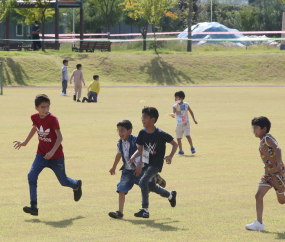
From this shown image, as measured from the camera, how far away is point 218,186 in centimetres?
790

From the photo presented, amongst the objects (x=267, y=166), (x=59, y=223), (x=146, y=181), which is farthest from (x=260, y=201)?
(x=59, y=223)

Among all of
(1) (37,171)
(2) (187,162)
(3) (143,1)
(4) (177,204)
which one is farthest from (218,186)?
(3) (143,1)

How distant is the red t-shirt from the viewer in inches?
248

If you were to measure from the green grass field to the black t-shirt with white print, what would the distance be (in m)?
0.72

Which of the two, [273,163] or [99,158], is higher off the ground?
[273,163]

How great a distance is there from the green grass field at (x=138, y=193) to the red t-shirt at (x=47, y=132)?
0.80m

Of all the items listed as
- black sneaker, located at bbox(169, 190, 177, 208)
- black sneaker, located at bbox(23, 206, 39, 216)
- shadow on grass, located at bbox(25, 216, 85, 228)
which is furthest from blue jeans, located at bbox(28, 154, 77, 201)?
black sneaker, located at bbox(169, 190, 177, 208)

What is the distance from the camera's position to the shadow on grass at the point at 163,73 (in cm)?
3962

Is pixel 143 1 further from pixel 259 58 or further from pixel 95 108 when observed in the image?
pixel 95 108

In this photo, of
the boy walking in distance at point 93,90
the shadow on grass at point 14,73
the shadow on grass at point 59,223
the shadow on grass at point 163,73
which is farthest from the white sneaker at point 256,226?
the shadow on grass at point 163,73

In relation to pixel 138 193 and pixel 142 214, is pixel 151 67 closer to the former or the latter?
pixel 138 193

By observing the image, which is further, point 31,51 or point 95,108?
point 31,51

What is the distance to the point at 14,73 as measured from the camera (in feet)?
122

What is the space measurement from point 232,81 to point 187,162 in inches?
1209
